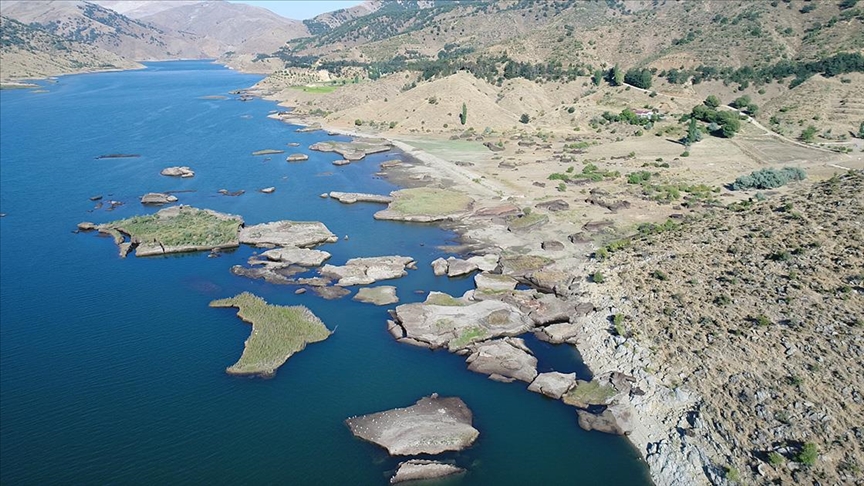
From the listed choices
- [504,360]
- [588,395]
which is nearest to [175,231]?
[504,360]

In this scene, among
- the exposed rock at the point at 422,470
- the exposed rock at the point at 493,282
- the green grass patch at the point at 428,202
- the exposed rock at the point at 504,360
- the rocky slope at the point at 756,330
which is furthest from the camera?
the green grass patch at the point at 428,202

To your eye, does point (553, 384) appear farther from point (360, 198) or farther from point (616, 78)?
point (616, 78)

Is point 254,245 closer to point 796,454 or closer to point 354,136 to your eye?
point 796,454

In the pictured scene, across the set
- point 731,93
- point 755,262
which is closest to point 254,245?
point 755,262

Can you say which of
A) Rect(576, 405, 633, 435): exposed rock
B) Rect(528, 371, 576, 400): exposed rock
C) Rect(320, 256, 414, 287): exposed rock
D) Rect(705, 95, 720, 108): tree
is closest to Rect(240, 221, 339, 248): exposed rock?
Rect(320, 256, 414, 287): exposed rock

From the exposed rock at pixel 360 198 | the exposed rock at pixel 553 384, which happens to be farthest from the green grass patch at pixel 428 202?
the exposed rock at pixel 553 384

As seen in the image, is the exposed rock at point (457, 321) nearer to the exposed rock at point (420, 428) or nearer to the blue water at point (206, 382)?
the blue water at point (206, 382)

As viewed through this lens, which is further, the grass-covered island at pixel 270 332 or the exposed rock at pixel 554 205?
the exposed rock at pixel 554 205
